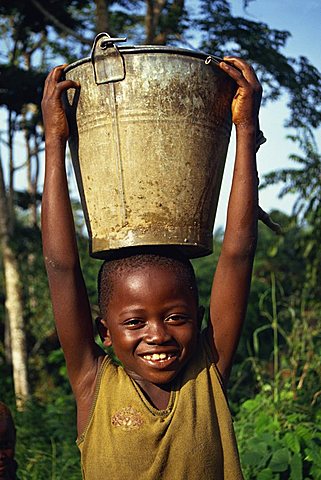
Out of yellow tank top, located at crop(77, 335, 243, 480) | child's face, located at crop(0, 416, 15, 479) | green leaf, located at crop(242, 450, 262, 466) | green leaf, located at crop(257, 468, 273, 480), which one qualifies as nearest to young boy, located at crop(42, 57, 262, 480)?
yellow tank top, located at crop(77, 335, 243, 480)

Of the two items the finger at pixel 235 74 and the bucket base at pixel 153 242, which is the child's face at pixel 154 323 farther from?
the finger at pixel 235 74

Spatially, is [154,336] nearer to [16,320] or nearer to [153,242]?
[153,242]

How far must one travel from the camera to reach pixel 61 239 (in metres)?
1.96

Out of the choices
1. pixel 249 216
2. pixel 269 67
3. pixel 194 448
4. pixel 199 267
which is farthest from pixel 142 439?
pixel 199 267

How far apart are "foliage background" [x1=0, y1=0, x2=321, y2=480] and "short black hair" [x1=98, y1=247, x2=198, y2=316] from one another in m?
1.53

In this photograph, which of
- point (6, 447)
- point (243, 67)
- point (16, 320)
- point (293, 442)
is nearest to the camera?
point (243, 67)

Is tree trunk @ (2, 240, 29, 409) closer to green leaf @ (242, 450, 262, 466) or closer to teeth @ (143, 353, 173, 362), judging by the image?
green leaf @ (242, 450, 262, 466)

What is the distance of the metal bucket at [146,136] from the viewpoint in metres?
1.92

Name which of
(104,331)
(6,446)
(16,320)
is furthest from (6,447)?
(16,320)

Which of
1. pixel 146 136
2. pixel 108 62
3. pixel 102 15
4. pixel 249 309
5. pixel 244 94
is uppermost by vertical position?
pixel 102 15

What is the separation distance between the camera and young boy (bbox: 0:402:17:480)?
2727mm

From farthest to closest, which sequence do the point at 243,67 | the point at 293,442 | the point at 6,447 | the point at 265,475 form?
the point at 293,442
the point at 265,475
the point at 6,447
the point at 243,67

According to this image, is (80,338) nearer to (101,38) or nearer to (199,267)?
(101,38)

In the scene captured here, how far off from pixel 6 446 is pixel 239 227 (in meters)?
1.46
